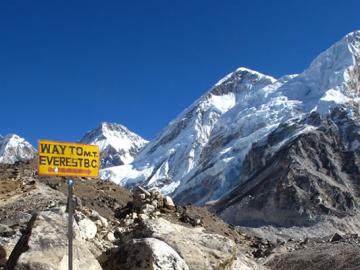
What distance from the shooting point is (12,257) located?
15562 millimetres

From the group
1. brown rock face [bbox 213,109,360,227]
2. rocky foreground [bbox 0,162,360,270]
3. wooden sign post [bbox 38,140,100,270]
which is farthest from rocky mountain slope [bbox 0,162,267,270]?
brown rock face [bbox 213,109,360,227]

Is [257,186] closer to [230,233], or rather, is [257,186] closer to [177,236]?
[230,233]

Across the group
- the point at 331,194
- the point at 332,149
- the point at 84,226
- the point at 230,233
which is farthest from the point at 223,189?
the point at 84,226

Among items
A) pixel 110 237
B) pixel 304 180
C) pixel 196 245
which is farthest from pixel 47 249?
pixel 304 180

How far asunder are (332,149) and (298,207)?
120ft

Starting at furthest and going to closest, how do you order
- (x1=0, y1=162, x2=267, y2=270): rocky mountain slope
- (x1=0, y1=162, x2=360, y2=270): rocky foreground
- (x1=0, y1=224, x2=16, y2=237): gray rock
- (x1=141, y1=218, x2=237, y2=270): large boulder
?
(x1=0, y1=224, x2=16, y2=237): gray rock < (x1=141, y1=218, x2=237, y2=270): large boulder < (x1=0, y1=162, x2=360, y2=270): rocky foreground < (x1=0, y1=162, x2=267, y2=270): rocky mountain slope

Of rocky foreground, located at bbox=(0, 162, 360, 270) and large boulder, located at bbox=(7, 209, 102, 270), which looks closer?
large boulder, located at bbox=(7, 209, 102, 270)

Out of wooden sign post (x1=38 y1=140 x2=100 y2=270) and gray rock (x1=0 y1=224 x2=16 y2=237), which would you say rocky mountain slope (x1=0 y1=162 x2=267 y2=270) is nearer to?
gray rock (x1=0 y1=224 x2=16 y2=237)

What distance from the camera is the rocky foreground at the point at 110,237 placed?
615 inches

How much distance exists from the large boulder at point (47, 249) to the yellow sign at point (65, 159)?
3.67 m

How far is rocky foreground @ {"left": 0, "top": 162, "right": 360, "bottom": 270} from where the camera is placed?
1562 cm

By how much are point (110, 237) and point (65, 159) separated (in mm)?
10496

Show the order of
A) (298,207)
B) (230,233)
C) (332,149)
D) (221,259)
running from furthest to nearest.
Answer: (332,149), (298,207), (230,233), (221,259)

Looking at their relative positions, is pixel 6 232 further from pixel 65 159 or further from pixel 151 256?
pixel 65 159
